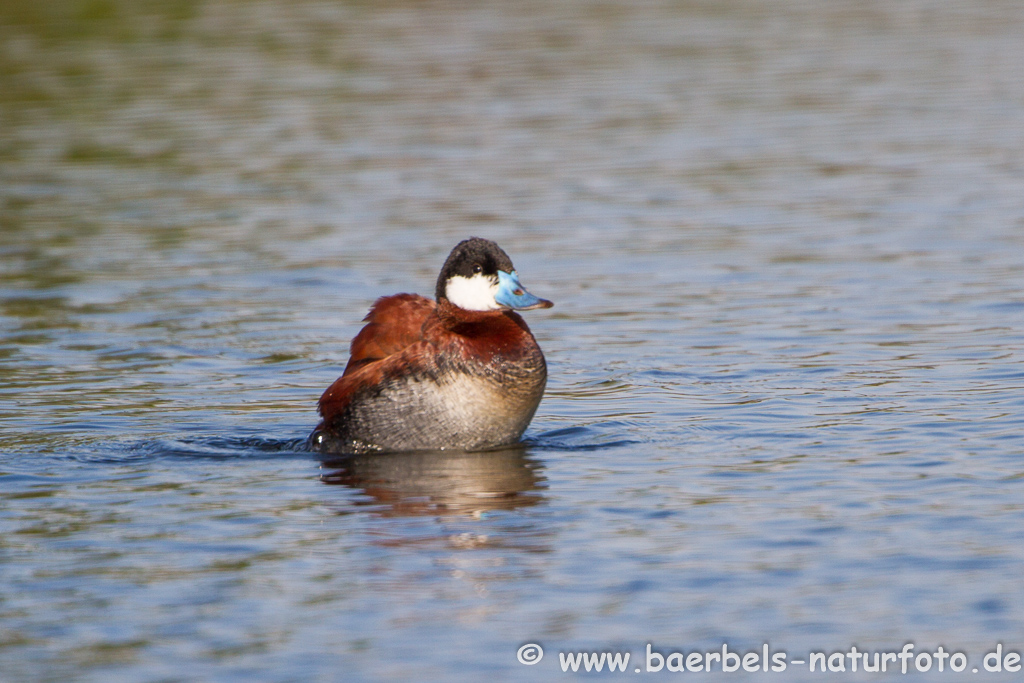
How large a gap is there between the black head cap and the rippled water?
1051mm

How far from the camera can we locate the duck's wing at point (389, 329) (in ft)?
31.4

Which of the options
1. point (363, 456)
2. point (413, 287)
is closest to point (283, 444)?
point (363, 456)

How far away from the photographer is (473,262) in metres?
9.12

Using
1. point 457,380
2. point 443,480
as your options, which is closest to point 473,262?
point 457,380

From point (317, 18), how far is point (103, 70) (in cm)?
577

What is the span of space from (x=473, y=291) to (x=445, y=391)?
0.59 m

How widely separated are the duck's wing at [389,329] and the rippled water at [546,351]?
680 mm

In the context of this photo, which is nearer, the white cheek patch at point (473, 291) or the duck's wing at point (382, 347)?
the white cheek patch at point (473, 291)

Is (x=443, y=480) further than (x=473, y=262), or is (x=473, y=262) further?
(x=473, y=262)

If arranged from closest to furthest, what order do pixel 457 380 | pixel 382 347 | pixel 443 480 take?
1. pixel 443 480
2. pixel 457 380
3. pixel 382 347

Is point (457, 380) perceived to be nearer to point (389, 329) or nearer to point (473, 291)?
point (473, 291)

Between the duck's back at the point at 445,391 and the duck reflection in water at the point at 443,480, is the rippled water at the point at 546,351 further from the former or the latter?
the duck's back at the point at 445,391

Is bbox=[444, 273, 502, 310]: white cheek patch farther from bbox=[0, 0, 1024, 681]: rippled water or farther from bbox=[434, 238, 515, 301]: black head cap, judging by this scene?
bbox=[0, 0, 1024, 681]: rippled water

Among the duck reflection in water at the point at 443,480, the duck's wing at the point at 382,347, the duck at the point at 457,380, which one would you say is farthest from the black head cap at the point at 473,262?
the duck reflection in water at the point at 443,480
